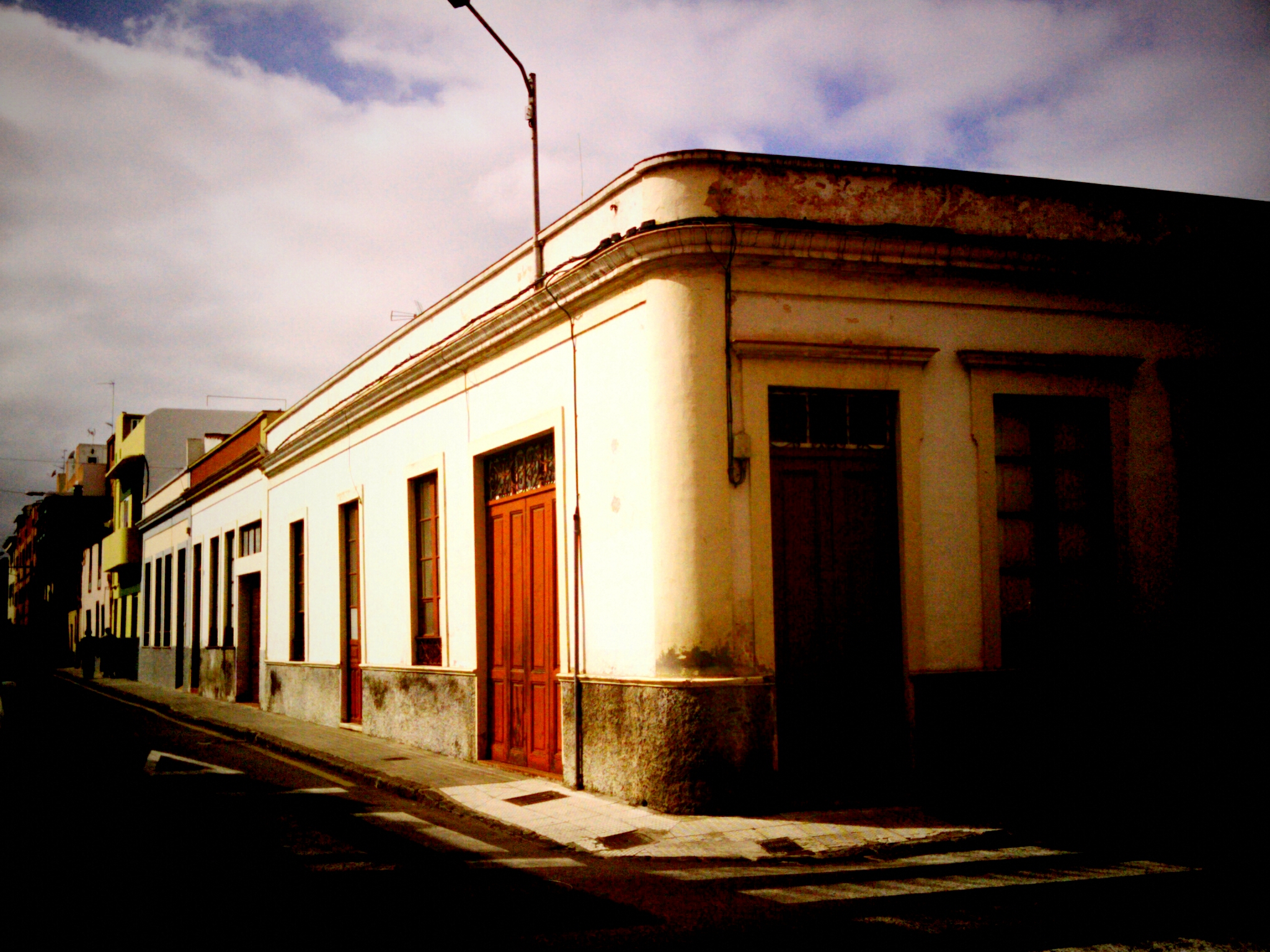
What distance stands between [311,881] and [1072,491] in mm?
7226

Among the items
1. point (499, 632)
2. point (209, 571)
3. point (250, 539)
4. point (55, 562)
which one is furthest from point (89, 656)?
point (499, 632)

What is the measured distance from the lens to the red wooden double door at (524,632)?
10086 mm

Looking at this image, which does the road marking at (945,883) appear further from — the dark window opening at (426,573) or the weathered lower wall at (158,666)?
the weathered lower wall at (158,666)

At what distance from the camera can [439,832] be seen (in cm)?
755

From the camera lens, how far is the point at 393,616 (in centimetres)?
1345

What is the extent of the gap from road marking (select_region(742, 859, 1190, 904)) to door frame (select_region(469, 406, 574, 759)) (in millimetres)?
3865

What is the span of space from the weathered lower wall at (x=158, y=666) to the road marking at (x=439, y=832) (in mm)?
21229

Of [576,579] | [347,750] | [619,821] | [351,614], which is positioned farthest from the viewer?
[351,614]

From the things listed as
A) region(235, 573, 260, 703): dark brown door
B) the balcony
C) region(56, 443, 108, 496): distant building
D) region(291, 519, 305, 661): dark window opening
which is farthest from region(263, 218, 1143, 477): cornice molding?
region(56, 443, 108, 496): distant building

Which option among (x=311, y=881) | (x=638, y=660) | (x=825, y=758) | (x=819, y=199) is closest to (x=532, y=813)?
(x=638, y=660)

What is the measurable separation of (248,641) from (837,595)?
636 inches

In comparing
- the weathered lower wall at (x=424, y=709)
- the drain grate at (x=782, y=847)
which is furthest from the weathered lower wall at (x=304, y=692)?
the drain grate at (x=782, y=847)

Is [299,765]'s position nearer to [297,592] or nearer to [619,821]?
[619,821]

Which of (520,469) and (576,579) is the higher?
(520,469)
